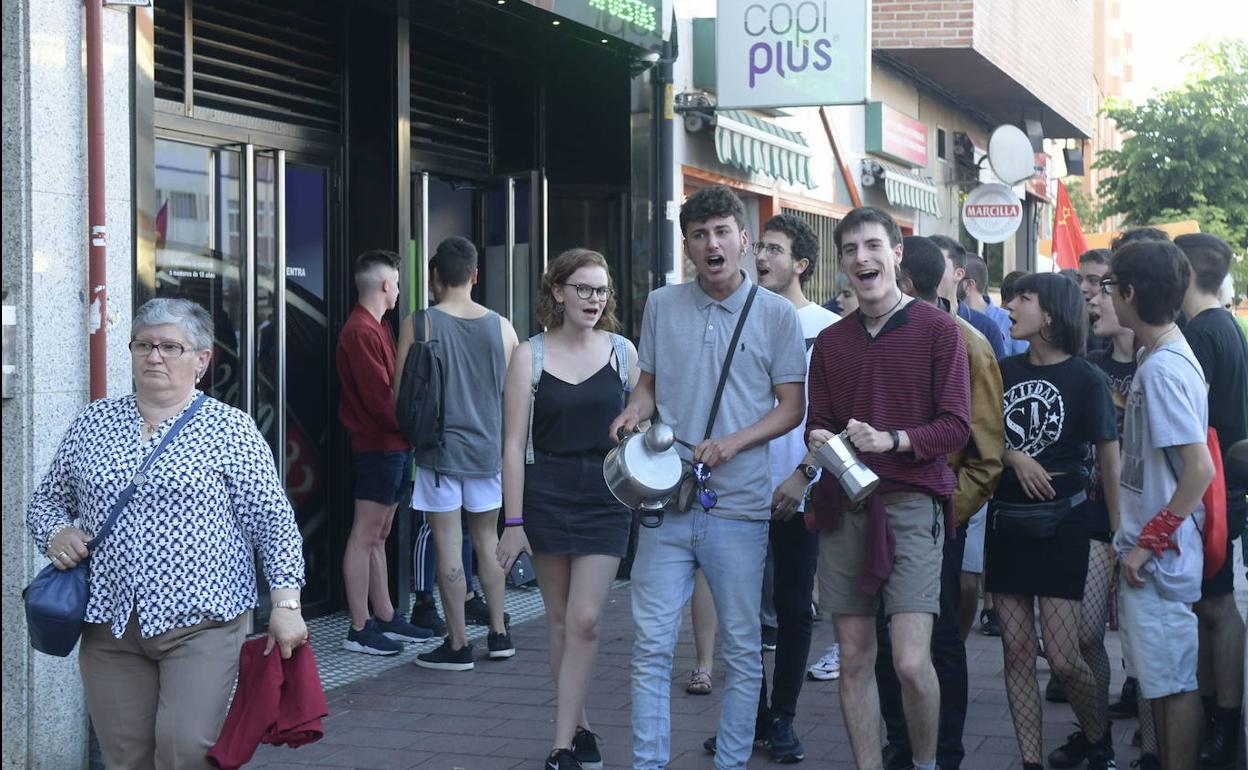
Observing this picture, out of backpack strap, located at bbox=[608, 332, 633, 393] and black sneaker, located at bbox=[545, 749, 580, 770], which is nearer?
black sneaker, located at bbox=[545, 749, 580, 770]

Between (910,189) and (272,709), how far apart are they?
14.3m

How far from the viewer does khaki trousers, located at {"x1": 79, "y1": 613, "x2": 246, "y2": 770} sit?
4367 millimetres

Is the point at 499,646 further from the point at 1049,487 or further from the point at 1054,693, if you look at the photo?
the point at 1049,487

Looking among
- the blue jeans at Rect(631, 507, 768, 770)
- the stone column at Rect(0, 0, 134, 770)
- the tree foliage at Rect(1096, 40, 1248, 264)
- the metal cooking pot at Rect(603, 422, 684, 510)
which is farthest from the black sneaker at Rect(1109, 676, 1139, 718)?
the tree foliage at Rect(1096, 40, 1248, 264)

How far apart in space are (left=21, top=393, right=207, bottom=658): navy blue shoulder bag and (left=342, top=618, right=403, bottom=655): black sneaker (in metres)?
3.83

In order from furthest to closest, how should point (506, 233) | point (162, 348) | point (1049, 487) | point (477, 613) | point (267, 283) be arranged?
point (506, 233), point (477, 613), point (267, 283), point (1049, 487), point (162, 348)

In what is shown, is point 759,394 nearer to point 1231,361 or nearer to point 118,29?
point 1231,361

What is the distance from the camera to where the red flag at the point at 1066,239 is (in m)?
16.7

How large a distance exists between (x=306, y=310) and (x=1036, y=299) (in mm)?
4500

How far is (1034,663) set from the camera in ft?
18.8

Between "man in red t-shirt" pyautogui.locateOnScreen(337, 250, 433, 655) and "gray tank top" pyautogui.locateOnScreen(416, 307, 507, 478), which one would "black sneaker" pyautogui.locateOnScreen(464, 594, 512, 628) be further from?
"gray tank top" pyautogui.locateOnScreen(416, 307, 507, 478)

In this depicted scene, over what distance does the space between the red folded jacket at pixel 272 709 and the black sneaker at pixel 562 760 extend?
1581 mm

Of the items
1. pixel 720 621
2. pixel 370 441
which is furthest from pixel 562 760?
pixel 370 441

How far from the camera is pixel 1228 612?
5871mm
